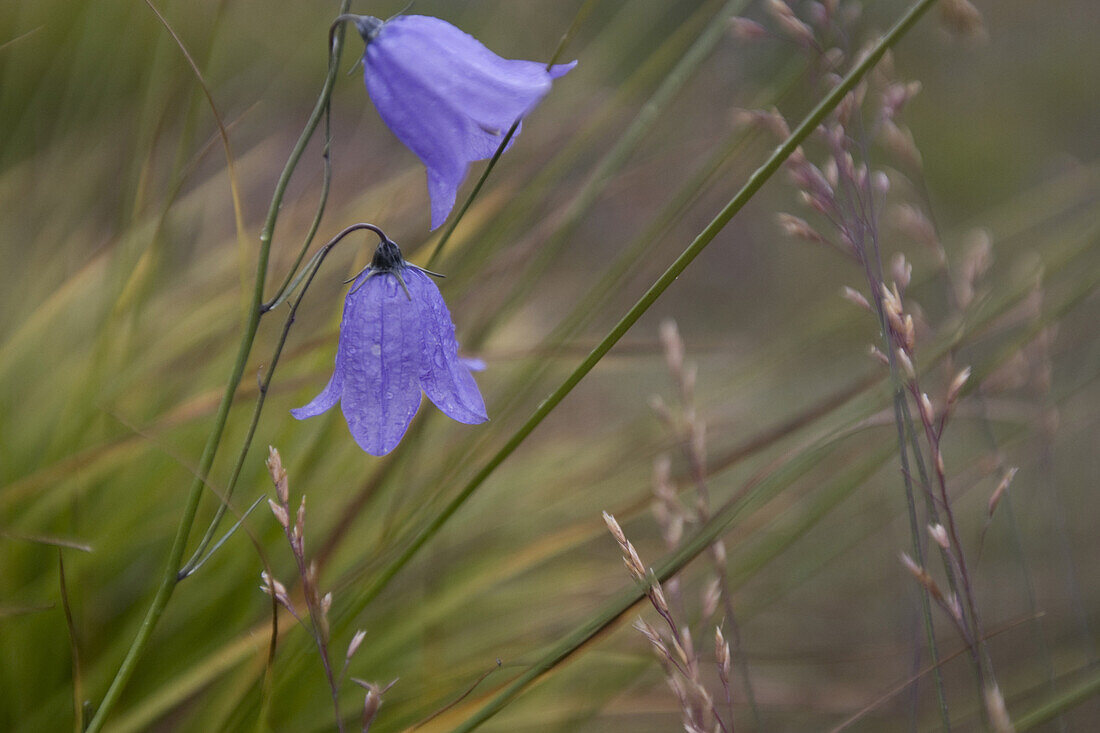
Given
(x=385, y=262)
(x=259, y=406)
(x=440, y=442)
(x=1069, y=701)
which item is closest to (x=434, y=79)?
(x=385, y=262)

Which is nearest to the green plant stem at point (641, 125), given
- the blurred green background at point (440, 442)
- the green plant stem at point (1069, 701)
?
the blurred green background at point (440, 442)

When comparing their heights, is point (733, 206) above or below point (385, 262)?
above

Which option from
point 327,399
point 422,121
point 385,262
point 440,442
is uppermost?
point 422,121

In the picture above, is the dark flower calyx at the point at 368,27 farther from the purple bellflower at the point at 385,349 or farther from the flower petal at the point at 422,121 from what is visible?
the purple bellflower at the point at 385,349

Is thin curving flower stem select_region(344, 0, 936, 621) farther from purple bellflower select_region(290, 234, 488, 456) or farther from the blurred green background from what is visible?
the blurred green background

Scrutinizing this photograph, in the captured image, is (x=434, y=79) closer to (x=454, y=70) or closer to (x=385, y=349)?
(x=454, y=70)

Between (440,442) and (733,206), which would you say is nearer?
(733,206)

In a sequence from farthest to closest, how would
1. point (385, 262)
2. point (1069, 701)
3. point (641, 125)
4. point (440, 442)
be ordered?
1. point (440, 442)
2. point (641, 125)
3. point (385, 262)
4. point (1069, 701)

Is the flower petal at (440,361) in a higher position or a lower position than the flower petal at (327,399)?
higher

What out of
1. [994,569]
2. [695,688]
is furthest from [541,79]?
[994,569]
